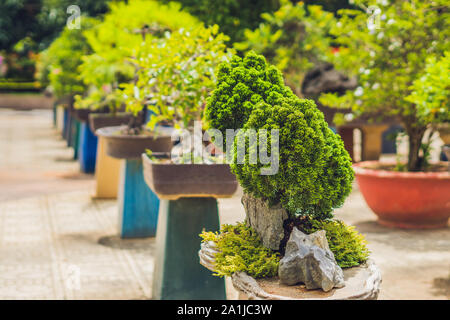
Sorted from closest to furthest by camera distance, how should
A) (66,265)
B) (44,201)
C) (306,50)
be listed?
(66,265) → (44,201) → (306,50)

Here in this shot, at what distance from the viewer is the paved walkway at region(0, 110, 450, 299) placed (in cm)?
488

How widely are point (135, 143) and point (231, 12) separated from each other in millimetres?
3344

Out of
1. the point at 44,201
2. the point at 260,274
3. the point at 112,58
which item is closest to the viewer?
the point at 260,274

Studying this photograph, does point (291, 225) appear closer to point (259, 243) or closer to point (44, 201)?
point (259, 243)

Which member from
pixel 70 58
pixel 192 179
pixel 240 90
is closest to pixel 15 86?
pixel 70 58

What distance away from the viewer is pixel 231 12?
8727 millimetres

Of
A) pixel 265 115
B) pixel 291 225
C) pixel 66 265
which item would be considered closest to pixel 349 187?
pixel 291 225

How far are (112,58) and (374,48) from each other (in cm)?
275

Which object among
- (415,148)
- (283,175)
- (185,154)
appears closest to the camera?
(283,175)

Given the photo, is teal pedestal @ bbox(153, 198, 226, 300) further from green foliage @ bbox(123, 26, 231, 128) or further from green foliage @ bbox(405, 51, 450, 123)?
green foliage @ bbox(405, 51, 450, 123)

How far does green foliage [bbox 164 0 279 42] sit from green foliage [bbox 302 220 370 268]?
18.9 feet

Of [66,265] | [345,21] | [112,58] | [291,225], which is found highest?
[345,21]

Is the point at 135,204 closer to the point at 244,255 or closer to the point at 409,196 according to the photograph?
the point at 409,196

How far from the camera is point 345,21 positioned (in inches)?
280
